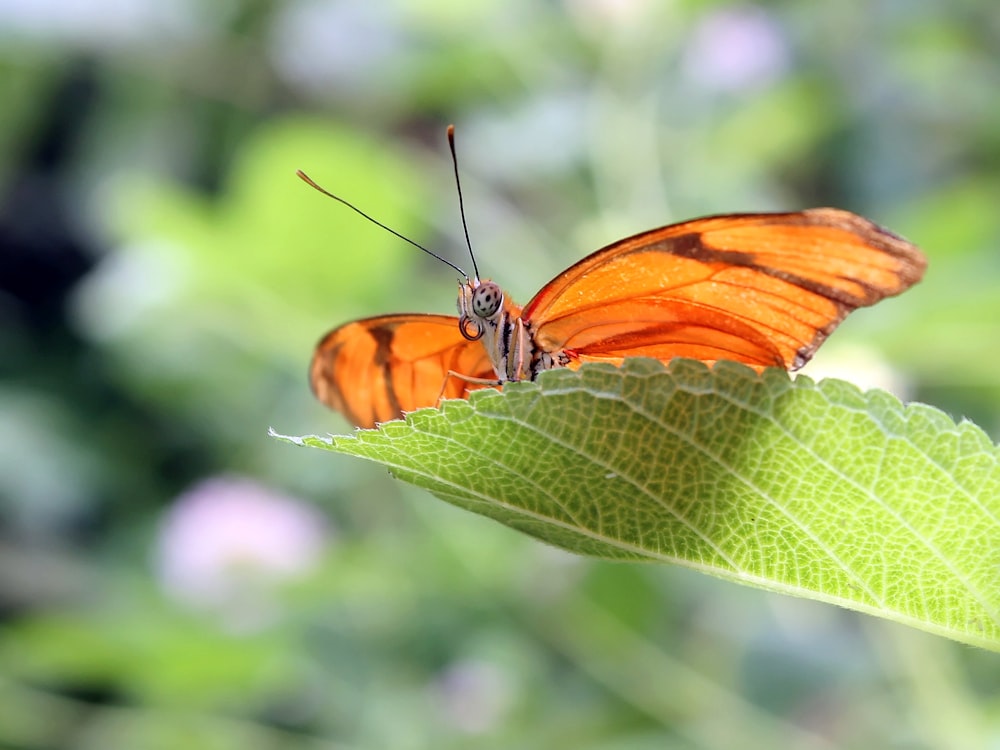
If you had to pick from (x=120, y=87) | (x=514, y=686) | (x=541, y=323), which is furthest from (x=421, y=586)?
(x=120, y=87)

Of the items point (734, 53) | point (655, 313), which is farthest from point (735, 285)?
point (734, 53)

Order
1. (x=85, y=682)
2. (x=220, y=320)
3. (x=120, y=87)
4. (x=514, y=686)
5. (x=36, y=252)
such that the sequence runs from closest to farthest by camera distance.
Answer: (x=514, y=686), (x=220, y=320), (x=85, y=682), (x=120, y=87), (x=36, y=252)

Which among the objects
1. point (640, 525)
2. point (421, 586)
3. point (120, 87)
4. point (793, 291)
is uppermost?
point (120, 87)

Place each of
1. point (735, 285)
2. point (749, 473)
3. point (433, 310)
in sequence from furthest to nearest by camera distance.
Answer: point (433, 310), point (735, 285), point (749, 473)

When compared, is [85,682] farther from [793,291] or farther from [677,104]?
[793,291]

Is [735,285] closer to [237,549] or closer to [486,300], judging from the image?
[486,300]

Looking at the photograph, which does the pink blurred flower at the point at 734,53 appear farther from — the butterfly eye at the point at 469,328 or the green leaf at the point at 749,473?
the green leaf at the point at 749,473

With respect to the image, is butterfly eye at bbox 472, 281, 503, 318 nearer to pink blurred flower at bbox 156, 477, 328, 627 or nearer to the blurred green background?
the blurred green background

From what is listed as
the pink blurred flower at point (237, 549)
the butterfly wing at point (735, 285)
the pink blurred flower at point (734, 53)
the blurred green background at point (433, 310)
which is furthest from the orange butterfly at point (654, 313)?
the pink blurred flower at point (734, 53)
